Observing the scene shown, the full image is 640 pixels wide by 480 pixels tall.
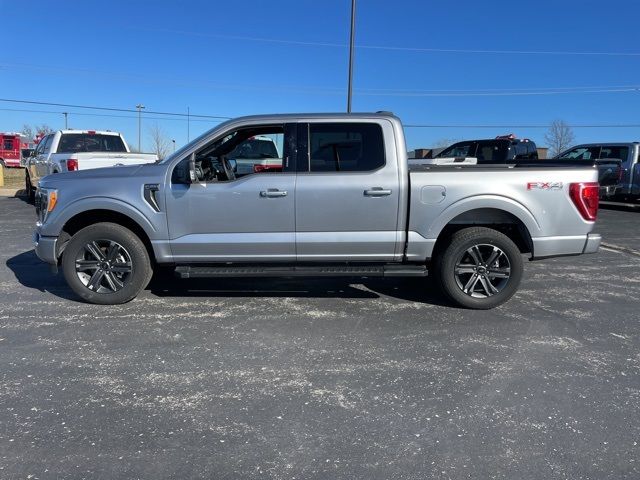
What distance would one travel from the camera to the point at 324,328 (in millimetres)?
4699

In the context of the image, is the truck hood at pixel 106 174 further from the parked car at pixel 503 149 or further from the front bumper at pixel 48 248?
the parked car at pixel 503 149

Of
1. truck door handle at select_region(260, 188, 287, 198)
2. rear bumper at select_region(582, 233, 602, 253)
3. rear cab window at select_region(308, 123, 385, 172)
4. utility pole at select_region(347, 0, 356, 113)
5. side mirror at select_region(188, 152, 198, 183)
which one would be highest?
utility pole at select_region(347, 0, 356, 113)

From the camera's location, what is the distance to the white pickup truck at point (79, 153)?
10328 millimetres

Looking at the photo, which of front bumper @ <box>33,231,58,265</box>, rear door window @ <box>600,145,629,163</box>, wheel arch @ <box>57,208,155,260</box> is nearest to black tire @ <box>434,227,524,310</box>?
wheel arch @ <box>57,208,155,260</box>

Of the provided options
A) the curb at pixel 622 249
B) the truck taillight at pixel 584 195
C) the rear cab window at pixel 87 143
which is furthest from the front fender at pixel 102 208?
the rear cab window at pixel 87 143

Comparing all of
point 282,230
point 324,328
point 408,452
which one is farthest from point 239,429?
point 282,230

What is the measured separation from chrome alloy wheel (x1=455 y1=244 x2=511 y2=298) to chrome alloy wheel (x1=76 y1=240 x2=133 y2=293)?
3473mm

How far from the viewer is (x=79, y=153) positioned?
1066cm

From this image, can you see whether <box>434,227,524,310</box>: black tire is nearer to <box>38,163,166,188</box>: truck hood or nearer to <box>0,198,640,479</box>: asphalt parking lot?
<box>0,198,640,479</box>: asphalt parking lot

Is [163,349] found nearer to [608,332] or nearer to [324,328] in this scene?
[324,328]

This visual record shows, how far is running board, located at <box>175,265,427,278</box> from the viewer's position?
5.06 metres

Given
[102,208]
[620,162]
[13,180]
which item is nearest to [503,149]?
[620,162]

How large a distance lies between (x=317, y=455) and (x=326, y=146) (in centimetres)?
322

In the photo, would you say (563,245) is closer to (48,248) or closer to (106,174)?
(106,174)
